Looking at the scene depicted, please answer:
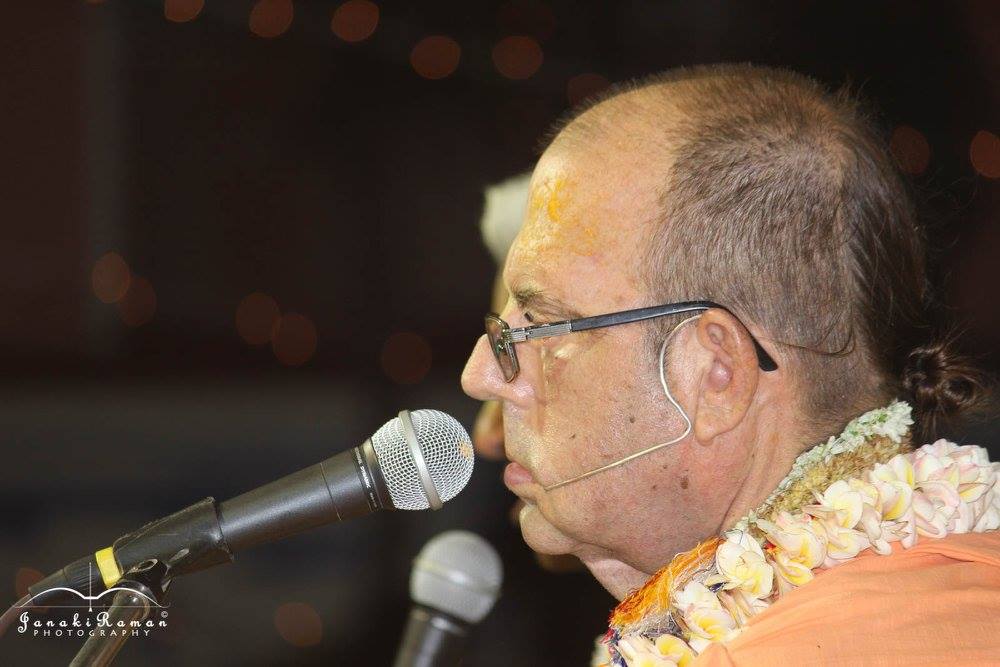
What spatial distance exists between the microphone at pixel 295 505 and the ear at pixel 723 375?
1.19 feet

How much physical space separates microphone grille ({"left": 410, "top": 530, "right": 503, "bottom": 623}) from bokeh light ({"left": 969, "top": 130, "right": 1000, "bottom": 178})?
2185 mm

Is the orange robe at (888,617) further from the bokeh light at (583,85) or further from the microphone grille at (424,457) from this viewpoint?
the bokeh light at (583,85)

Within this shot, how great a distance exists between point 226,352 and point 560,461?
238 cm

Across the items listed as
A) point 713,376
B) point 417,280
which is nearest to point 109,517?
point 417,280

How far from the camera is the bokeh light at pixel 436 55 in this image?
12.2ft

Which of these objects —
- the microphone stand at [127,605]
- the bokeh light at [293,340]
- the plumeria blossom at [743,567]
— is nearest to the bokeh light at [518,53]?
the bokeh light at [293,340]

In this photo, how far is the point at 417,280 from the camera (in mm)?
3725

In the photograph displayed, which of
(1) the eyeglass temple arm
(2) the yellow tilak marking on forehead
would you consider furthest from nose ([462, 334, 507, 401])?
(2) the yellow tilak marking on forehead

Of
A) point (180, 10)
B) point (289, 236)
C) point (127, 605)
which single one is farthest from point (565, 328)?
point (180, 10)

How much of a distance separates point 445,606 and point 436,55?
268 centimetres

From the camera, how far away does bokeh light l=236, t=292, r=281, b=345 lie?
3.57 meters

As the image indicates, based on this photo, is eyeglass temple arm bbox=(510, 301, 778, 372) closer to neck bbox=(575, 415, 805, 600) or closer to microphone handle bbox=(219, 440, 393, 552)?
neck bbox=(575, 415, 805, 600)

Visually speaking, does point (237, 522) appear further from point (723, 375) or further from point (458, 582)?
point (723, 375)

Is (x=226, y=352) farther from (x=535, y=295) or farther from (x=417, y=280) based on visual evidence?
(x=535, y=295)
